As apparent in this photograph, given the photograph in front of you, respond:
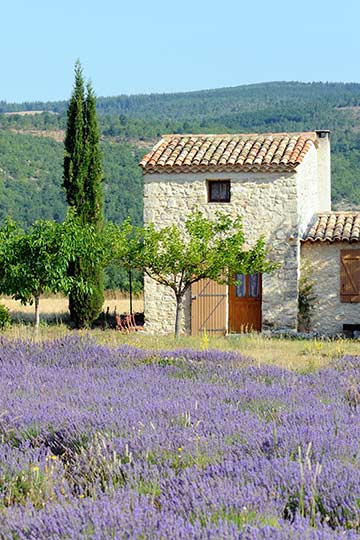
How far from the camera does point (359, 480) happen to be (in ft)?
15.9

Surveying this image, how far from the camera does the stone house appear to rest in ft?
66.4

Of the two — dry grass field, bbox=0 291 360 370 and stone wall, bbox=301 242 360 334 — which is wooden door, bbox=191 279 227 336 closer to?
dry grass field, bbox=0 291 360 370

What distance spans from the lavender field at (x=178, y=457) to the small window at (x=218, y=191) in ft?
39.3

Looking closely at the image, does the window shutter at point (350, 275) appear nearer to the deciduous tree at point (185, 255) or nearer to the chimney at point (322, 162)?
the deciduous tree at point (185, 255)

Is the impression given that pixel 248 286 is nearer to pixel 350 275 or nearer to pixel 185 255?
pixel 350 275

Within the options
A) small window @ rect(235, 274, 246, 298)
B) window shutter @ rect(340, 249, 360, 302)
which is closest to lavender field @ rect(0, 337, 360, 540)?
window shutter @ rect(340, 249, 360, 302)

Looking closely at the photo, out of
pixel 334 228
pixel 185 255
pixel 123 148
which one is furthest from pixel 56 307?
pixel 123 148

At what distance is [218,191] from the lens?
2091 cm

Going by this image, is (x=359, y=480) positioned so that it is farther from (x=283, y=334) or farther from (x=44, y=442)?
(x=283, y=334)

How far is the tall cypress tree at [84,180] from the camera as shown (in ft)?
71.8

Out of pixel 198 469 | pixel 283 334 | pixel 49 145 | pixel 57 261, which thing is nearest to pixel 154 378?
pixel 198 469

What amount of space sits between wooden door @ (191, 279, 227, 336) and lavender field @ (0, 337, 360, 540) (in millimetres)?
11333

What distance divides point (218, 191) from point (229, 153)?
2.82 ft

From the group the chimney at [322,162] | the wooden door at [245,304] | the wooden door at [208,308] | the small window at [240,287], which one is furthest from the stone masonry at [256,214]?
the chimney at [322,162]
